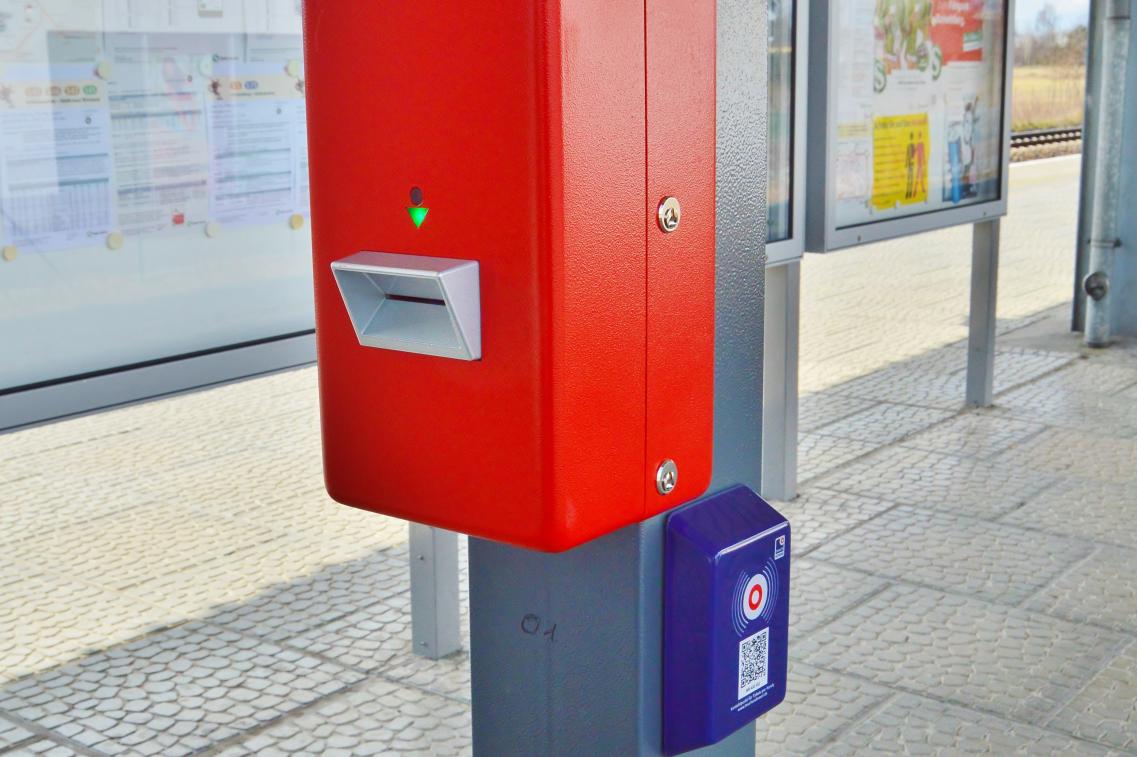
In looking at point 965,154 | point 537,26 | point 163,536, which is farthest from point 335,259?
point 965,154

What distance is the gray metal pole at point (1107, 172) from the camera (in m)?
6.64

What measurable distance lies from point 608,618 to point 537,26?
748 millimetres

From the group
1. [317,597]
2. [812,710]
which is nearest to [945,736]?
[812,710]

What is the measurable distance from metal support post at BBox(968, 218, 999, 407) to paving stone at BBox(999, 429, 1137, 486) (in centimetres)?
44

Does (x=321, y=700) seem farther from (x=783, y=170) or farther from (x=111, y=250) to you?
(x=783, y=170)

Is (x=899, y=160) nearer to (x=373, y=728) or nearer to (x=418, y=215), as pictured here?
(x=373, y=728)

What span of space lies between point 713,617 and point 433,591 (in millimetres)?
1658

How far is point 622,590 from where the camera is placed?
175 cm

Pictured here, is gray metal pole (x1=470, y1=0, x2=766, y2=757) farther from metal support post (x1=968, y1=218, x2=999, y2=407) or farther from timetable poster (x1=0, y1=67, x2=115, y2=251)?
metal support post (x1=968, y1=218, x2=999, y2=407)

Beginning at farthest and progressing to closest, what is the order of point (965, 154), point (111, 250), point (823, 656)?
point (965, 154) → point (823, 656) → point (111, 250)

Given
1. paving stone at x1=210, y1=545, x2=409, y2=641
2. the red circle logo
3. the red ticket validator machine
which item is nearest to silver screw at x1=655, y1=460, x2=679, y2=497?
the red ticket validator machine

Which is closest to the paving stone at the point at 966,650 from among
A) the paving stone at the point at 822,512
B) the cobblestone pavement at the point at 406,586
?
the cobblestone pavement at the point at 406,586

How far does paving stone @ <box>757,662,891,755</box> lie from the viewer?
2912mm

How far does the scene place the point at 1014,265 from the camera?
952 centimetres
